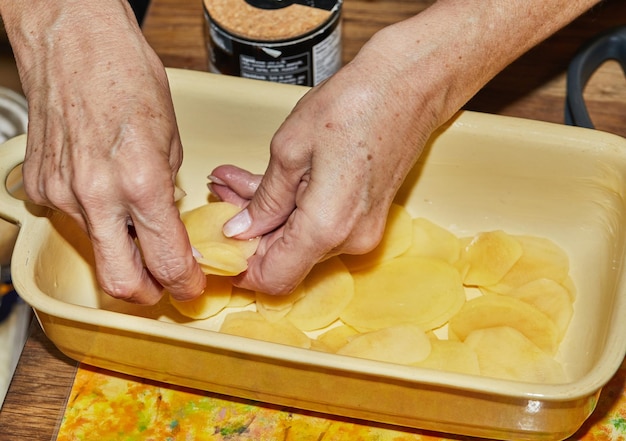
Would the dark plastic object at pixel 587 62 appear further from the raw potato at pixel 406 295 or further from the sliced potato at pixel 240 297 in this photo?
the sliced potato at pixel 240 297

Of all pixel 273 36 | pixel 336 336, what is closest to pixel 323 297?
pixel 336 336

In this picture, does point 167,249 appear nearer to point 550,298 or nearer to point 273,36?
point 273,36

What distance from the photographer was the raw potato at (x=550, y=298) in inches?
50.3

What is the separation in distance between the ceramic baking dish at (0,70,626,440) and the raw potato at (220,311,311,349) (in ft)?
0.23

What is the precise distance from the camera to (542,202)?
1.35m

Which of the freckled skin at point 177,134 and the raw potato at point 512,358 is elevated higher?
the freckled skin at point 177,134

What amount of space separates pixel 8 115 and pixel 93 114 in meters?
0.78

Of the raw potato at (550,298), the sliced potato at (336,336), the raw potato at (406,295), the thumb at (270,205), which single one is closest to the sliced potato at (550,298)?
the raw potato at (550,298)

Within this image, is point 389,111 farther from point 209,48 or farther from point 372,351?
point 209,48

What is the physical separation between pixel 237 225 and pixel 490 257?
415 millimetres

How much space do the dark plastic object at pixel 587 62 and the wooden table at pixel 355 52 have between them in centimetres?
3

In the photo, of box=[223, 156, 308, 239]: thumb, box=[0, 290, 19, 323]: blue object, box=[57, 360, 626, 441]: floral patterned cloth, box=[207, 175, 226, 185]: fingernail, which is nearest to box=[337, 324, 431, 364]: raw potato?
box=[57, 360, 626, 441]: floral patterned cloth

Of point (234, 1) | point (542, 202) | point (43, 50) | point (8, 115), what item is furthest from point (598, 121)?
point (8, 115)

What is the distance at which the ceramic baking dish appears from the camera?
1015mm
